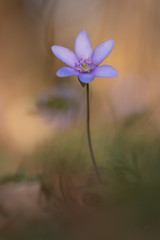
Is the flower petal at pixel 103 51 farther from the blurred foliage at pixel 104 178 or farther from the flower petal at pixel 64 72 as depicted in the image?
the blurred foliage at pixel 104 178

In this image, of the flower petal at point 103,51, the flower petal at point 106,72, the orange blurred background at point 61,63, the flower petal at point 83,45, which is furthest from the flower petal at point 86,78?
the orange blurred background at point 61,63

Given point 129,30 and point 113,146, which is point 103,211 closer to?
point 113,146

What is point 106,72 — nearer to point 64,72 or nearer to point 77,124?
point 64,72

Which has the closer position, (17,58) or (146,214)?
(146,214)

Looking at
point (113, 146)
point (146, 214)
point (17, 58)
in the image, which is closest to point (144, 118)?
point (113, 146)

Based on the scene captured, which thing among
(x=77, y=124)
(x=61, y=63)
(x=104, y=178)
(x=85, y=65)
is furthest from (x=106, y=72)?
(x=61, y=63)
